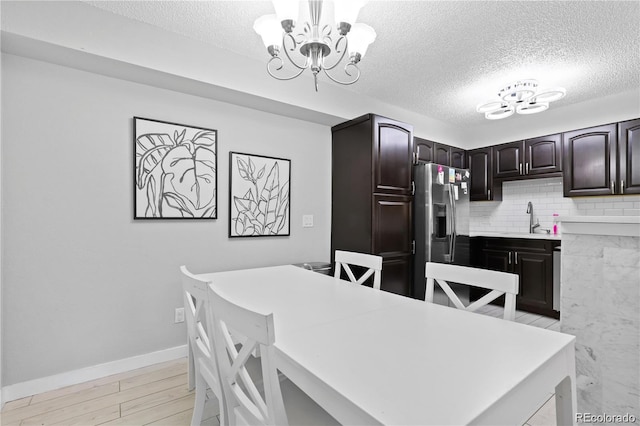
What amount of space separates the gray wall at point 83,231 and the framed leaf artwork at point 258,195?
90mm

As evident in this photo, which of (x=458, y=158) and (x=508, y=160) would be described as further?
(x=458, y=158)

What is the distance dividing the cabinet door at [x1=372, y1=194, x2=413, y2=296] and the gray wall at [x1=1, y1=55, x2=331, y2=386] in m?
1.52

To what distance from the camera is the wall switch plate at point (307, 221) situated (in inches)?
129

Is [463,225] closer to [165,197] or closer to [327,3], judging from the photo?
[327,3]

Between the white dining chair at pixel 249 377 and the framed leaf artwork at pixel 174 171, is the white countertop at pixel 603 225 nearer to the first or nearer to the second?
the white dining chair at pixel 249 377

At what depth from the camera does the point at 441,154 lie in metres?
4.18

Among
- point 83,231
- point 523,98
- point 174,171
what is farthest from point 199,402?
point 523,98

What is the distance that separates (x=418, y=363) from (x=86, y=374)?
2428mm

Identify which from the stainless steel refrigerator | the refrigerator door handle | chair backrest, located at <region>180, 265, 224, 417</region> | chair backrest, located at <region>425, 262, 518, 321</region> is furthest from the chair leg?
the refrigerator door handle

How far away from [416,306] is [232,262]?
1.88m

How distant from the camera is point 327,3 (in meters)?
1.96

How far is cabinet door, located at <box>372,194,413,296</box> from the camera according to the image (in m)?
3.09

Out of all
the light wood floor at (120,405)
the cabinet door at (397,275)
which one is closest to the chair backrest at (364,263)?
the cabinet door at (397,275)

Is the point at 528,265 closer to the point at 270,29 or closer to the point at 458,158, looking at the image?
the point at 458,158
